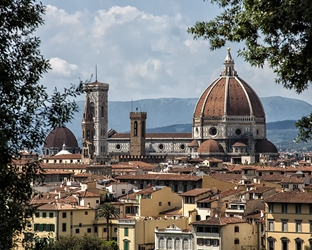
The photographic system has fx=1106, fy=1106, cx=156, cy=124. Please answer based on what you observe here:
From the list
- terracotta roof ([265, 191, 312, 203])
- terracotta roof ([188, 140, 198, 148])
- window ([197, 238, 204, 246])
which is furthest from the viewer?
terracotta roof ([188, 140, 198, 148])

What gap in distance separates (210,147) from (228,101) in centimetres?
1560

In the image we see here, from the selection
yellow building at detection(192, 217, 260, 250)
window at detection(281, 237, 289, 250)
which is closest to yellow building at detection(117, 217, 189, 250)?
yellow building at detection(192, 217, 260, 250)

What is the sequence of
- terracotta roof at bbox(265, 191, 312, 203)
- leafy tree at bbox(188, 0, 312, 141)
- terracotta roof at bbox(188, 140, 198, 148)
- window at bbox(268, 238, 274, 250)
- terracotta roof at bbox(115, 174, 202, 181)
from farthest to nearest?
terracotta roof at bbox(188, 140, 198, 148) → terracotta roof at bbox(115, 174, 202, 181) → window at bbox(268, 238, 274, 250) → terracotta roof at bbox(265, 191, 312, 203) → leafy tree at bbox(188, 0, 312, 141)

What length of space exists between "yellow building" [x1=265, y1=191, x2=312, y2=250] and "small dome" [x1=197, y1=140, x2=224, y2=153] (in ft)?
407

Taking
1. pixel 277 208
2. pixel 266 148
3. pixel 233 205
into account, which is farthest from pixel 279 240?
pixel 266 148

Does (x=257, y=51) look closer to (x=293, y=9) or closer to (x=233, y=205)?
(x=293, y=9)

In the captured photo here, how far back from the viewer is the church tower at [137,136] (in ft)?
607

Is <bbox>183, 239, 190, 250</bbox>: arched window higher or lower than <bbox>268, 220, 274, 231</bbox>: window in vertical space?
lower

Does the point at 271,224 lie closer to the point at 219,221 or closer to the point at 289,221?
the point at 289,221

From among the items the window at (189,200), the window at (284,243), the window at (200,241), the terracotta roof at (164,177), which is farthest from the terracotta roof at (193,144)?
the window at (284,243)

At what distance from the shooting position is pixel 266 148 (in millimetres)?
183250

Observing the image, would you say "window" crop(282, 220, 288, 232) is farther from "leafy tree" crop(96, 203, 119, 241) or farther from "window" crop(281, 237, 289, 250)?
"leafy tree" crop(96, 203, 119, 241)

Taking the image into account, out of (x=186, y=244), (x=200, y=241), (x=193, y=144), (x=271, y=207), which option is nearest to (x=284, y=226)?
(x=271, y=207)

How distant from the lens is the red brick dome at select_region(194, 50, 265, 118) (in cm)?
19325
